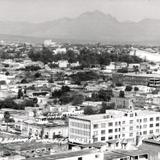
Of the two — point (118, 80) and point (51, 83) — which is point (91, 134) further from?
point (118, 80)

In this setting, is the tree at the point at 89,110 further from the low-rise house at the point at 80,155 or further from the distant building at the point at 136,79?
the distant building at the point at 136,79

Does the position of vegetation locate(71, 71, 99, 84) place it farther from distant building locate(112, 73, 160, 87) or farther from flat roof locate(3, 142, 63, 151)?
flat roof locate(3, 142, 63, 151)

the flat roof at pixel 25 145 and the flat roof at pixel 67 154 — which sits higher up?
the flat roof at pixel 67 154

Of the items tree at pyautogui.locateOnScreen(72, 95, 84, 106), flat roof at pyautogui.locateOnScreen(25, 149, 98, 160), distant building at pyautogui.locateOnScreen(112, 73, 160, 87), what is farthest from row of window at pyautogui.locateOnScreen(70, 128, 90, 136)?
distant building at pyautogui.locateOnScreen(112, 73, 160, 87)

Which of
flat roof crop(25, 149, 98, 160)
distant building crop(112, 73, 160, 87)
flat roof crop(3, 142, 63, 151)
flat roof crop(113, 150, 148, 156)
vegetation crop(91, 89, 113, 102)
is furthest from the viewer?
distant building crop(112, 73, 160, 87)

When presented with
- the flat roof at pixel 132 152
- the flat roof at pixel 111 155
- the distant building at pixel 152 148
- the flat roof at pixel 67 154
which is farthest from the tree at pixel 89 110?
the flat roof at pixel 67 154

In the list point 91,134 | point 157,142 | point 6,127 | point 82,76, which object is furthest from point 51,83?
point 157,142

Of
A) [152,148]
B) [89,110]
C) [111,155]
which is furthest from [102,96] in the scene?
[111,155]

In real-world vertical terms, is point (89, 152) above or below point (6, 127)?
above
